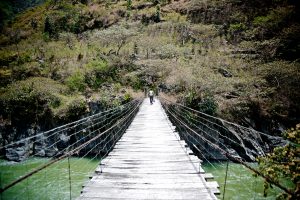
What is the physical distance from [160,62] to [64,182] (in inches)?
562

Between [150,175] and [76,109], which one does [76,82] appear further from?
[150,175]

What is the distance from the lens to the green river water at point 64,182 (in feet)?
36.3

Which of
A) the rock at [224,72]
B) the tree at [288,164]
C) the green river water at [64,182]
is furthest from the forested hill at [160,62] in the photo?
the tree at [288,164]

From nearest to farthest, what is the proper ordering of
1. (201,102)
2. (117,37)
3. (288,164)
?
(288,164), (201,102), (117,37)

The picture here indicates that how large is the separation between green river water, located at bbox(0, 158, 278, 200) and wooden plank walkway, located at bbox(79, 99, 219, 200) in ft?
16.0

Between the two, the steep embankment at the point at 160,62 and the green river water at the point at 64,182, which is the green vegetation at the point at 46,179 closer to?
the green river water at the point at 64,182

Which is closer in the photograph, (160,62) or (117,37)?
(160,62)

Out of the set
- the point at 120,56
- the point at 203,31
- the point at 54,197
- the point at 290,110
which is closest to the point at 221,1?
the point at 203,31

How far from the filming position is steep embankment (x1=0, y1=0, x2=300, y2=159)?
703 inches

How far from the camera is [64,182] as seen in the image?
40.3ft

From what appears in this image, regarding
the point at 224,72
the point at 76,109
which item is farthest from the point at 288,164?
the point at 224,72

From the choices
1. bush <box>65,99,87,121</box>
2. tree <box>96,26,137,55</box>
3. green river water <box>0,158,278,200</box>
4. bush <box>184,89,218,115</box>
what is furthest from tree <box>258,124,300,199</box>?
tree <box>96,26,137,55</box>

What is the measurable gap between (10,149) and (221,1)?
101ft

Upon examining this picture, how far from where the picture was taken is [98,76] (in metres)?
21.5
